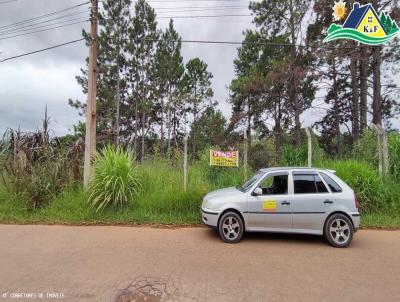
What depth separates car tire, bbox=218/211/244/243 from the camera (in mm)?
6379

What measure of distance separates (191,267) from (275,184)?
2.87 metres

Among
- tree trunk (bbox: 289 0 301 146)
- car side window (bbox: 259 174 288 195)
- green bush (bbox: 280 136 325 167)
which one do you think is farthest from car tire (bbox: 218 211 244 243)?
tree trunk (bbox: 289 0 301 146)

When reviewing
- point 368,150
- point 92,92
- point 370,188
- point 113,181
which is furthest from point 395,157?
point 92,92

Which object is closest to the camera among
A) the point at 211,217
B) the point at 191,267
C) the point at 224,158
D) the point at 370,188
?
the point at 191,267

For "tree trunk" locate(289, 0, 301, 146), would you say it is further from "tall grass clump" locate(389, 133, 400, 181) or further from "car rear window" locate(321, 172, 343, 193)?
"car rear window" locate(321, 172, 343, 193)

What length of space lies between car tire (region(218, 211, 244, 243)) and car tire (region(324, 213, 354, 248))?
5.83ft

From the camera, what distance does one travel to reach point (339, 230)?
6270 millimetres

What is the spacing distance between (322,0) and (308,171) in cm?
1454

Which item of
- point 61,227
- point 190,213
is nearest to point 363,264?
point 190,213

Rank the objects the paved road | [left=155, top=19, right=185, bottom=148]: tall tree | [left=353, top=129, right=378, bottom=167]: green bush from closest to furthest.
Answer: the paved road
[left=353, top=129, right=378, bottom=167]: green bush
[left=155, top=19, right=185, bottom=148]: tall tree

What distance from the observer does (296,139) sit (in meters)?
20.7

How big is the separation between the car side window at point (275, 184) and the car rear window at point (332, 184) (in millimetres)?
839

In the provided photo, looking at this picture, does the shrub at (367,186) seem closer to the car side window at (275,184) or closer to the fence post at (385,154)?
the fence post at (385,154)

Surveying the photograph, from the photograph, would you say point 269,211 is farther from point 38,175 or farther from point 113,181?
point 38,175
